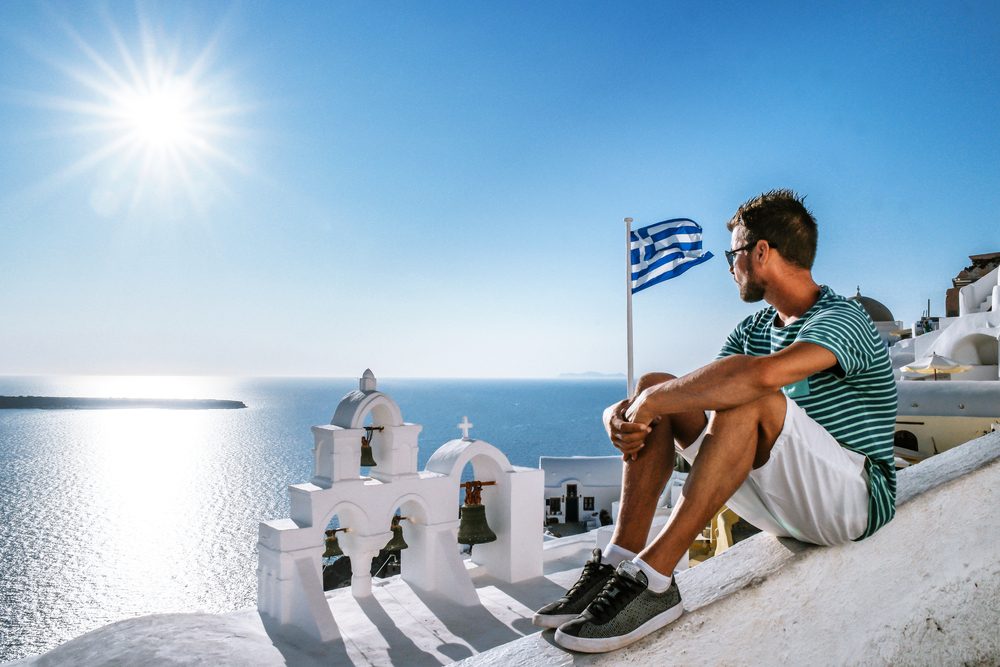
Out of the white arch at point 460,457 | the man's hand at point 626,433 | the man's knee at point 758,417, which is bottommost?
the white arch at point 460,457

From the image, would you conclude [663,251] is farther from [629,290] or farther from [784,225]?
[784,225]

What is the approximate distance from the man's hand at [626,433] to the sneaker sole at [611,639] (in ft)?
1.65

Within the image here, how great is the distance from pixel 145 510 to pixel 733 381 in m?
65.7

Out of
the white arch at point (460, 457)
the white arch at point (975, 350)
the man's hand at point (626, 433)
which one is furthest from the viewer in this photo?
the white arch at point (975, 350)

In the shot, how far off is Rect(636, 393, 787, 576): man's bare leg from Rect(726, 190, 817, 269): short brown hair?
2.26 feet

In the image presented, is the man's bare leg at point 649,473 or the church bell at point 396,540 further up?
the man's bare leg at point 649,473

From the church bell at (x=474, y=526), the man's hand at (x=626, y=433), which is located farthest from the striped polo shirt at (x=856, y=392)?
the church bell at (x=474, y=526)

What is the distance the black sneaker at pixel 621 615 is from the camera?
1651 millimetres

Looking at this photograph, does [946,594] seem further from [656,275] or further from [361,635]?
[656,275]

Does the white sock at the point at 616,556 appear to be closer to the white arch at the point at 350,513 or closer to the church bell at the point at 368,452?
the white arch at the point at 350,513

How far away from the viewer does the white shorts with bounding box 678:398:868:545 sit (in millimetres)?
1818

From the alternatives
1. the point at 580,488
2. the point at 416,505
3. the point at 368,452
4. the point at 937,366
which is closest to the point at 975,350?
the point at 937,366

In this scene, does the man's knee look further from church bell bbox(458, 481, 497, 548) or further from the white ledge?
church bell bbox(458, 481, 497, 548)

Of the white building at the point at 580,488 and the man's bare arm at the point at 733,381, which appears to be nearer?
the man's bare arm at the point at 733,381
